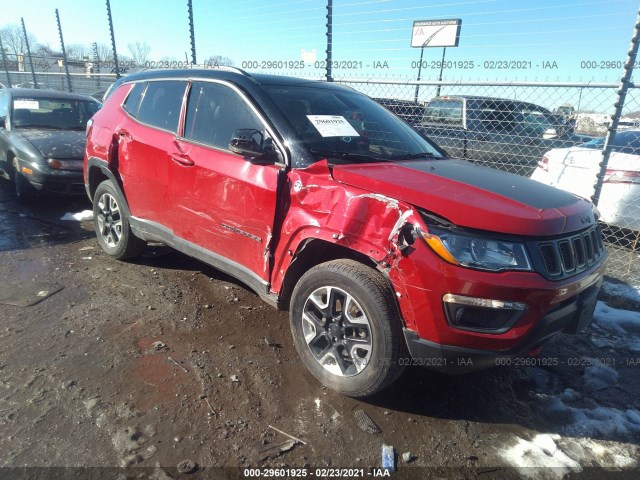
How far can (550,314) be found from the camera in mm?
2316

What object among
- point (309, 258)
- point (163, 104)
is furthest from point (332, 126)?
point (163, 104)

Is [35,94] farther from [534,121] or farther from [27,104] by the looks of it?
[534,121]

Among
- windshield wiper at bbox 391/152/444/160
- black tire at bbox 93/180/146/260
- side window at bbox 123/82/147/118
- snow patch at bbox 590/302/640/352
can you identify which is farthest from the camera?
black tire at bbox 93/180/146/260

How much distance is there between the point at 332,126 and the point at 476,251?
1450mm

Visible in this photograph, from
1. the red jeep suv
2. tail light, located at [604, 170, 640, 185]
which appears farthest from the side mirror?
tail light, located at [604, 170, 640, 185]

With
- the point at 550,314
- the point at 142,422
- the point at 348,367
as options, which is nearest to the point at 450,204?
the point at 550,314

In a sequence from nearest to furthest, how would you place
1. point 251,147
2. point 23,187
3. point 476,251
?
point 476,251 → point 251,147 → point 23,187

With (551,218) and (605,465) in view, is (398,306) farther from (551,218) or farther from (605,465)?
(605,465)

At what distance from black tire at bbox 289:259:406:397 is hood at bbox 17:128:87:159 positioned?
496 centimetres

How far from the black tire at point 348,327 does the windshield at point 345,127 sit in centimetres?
84

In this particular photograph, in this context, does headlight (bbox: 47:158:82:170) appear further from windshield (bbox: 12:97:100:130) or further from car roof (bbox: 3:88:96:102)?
car roof (bbox: 3:88:96:102)

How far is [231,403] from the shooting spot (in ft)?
8.59

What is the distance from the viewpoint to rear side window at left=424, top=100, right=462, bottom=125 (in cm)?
746

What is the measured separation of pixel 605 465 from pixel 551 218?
1357 mm
